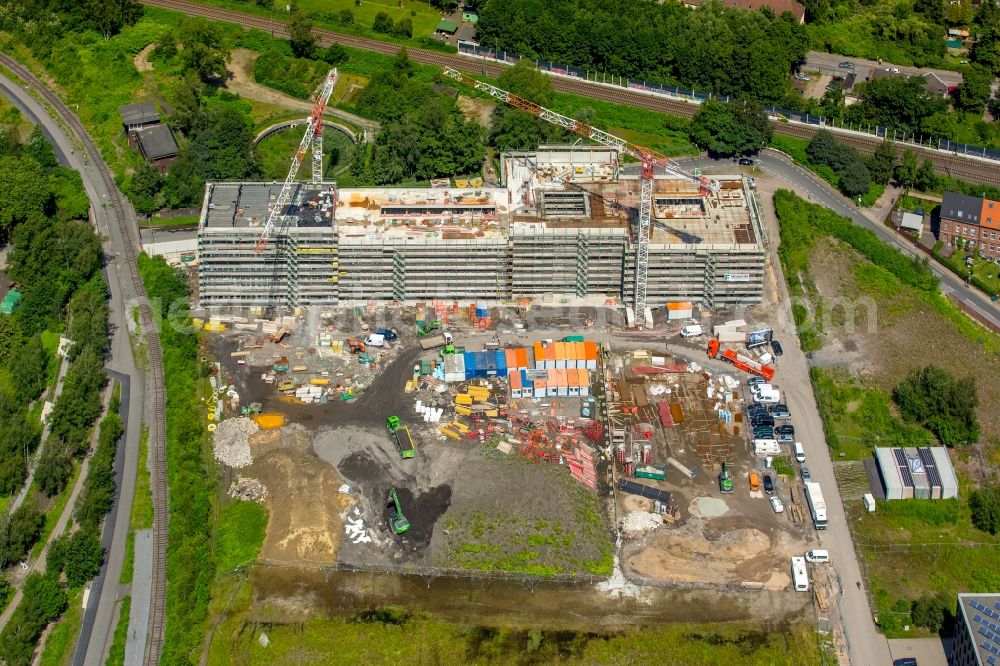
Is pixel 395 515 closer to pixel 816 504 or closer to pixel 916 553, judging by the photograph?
pixel 816 504

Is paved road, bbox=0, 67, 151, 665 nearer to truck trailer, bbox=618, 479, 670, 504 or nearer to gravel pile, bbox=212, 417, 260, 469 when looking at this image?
gravel pile, bbox=212, 417, 260, 469

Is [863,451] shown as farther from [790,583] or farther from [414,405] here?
[414,405]

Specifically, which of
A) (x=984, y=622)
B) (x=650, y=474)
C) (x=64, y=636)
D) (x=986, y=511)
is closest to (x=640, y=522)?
(x=650, y=474)

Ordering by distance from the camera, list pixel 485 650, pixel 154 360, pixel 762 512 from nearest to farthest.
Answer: pixel 485 650 → pixel 762 512 → pixel 154 360

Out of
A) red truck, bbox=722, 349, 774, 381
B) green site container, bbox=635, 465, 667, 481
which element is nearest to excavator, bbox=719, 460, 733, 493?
green site container, bbox=635, 465, 667, 481

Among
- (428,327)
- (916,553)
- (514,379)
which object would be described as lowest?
(916,553)

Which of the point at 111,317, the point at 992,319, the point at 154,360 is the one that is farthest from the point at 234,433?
the point at 992,319
